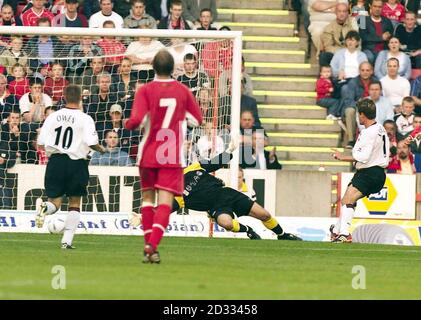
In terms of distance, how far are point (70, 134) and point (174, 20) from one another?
10106 millimetres

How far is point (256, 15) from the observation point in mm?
29922

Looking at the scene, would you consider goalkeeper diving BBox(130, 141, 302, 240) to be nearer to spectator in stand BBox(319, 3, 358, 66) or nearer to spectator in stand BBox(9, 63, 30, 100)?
spectator in stand BBox(9, 63, 30, 100)

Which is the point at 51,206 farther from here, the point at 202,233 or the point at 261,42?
the point at 261,42

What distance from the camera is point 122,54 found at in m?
23.9

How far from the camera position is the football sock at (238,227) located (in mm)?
20891

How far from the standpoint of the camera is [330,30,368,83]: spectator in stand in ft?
91.5

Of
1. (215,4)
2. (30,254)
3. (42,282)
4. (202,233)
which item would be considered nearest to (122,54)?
(202,233)

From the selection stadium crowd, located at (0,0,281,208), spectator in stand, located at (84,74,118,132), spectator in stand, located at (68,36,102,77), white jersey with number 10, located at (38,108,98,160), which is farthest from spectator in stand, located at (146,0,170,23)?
white jersey with number 10, located at (38,108,98,160)

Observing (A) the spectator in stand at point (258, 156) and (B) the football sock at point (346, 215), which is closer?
(B) the football sock at point (346, 215)

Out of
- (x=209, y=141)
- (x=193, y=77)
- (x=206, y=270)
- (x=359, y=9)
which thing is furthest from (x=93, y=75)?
(x=206, y=270)

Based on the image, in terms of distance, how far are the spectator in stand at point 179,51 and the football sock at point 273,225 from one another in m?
3.74

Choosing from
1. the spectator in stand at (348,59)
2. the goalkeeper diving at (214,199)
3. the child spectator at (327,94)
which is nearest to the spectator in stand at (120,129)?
the goalkeeper diving at (214,199)

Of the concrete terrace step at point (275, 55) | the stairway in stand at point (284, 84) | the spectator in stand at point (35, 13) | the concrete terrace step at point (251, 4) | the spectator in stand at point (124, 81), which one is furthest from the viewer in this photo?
the concrete terrace step at point (251, 4)

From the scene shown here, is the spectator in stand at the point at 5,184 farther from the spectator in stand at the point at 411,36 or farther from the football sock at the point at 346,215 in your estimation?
the spectator in stand at the point at 411,36
